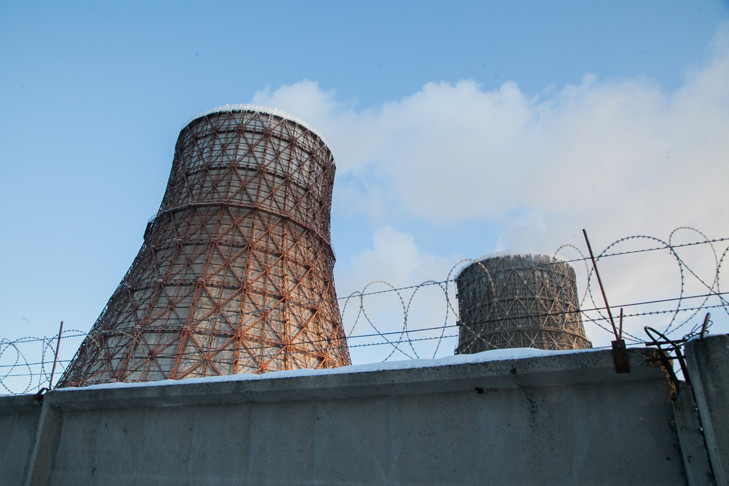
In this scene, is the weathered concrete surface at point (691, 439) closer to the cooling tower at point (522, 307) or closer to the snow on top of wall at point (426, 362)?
Result: the snow on top of wall at point (426, 362)

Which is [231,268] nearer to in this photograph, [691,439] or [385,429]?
[385,429]

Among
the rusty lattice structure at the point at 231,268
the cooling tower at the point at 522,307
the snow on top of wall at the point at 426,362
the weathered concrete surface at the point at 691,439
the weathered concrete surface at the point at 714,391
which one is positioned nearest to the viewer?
the weathered concrete surface at the point at 714,391

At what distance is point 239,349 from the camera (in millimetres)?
22812

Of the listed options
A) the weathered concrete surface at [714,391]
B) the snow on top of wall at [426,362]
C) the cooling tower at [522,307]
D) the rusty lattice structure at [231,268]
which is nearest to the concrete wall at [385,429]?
the snow on top of wall at [426,362]

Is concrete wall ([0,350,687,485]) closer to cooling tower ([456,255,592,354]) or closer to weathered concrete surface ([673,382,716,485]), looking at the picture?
weathered concrete surface ([673,382,716,485])

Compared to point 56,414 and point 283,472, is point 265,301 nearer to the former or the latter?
point 56,414

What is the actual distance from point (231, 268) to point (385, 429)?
21.1 metres

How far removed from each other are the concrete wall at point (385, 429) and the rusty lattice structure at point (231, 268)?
48.0 feet

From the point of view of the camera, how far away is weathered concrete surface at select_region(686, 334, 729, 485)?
356 cm

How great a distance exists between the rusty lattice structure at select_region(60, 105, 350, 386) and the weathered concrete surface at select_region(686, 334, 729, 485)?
17.6 metres

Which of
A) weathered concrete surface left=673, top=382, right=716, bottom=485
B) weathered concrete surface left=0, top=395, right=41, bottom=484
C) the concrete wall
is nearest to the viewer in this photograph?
weathered concrete surface left=673, top=382, right=716, bottom=485

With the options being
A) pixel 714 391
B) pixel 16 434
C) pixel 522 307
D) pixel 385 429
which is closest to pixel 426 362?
pixel 385 429

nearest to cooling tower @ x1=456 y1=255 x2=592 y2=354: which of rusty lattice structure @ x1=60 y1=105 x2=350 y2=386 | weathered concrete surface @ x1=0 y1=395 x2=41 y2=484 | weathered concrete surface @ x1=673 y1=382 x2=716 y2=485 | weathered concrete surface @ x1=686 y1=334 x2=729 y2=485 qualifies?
rusty lattice structure @ x1=60 y1=105 x2=350 y2=386

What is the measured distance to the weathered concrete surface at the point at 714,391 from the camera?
3562mm
